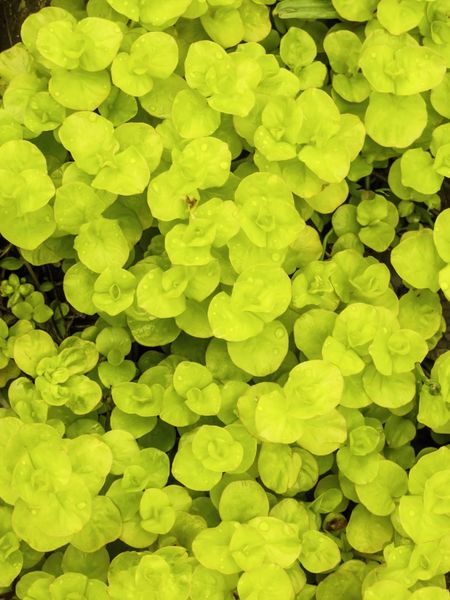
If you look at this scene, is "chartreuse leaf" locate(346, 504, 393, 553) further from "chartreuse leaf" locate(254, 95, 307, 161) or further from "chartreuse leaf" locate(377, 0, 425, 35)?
"chartreuse leaf" locate(377, 0, 425, 35)

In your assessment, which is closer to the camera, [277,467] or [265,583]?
[265,583]

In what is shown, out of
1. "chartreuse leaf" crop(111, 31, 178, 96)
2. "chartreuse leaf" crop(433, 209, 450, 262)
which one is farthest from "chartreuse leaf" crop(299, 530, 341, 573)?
"chartreuse leaf" crop(111, 31, 178, 96)

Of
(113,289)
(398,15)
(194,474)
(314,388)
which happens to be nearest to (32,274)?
(113,289)

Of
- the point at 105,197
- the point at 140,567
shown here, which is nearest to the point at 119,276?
the point at 105,197

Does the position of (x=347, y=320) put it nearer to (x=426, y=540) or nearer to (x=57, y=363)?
(x=426, y=540)

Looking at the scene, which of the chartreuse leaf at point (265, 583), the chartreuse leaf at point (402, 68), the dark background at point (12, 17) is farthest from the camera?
the dark background at point (12, 17)

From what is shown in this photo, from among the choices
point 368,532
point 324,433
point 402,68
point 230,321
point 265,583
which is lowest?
point 368,532

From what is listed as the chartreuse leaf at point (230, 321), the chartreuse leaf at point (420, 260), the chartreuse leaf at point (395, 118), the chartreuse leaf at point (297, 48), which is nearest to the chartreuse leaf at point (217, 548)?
the chartreuse leaf at point (230, 321)

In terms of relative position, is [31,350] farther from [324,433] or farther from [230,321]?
[324,433]

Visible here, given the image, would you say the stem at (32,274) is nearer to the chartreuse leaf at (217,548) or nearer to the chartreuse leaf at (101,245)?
the chartreuse leaf at (101,245)

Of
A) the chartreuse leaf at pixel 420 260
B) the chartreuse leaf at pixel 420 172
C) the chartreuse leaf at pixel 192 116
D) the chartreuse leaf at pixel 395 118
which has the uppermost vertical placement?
the chartreuse leaf at pixel 192 116
